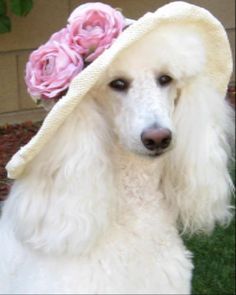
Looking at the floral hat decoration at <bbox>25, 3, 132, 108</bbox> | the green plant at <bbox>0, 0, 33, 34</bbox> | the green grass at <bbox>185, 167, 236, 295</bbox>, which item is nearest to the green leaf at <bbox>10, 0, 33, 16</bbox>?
the green plant at <bbox>0, 0, 33, 34</bbox>

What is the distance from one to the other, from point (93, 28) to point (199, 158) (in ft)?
1.17

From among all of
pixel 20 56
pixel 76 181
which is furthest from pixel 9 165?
pixel 20 56

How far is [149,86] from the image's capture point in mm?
1279

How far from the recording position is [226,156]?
1.48 m

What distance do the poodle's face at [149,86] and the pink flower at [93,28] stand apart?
5 cm

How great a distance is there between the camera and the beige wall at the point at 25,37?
1370 millimetres

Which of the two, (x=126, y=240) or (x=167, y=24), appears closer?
(x=167, y=24)

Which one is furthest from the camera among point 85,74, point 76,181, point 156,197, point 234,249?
point 234,249

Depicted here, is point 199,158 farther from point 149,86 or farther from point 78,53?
point 78,53

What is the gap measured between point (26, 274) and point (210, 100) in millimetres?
521

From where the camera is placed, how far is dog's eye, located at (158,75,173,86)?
51.6 inches

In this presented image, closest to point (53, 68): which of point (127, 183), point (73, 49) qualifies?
point (73, 49)

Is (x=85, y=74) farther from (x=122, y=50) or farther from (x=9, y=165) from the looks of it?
(x=9, y=165)

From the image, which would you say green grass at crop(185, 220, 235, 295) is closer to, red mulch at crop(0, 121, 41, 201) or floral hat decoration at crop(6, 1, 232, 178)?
red mulch at crop(0, 121, 41, 201)
